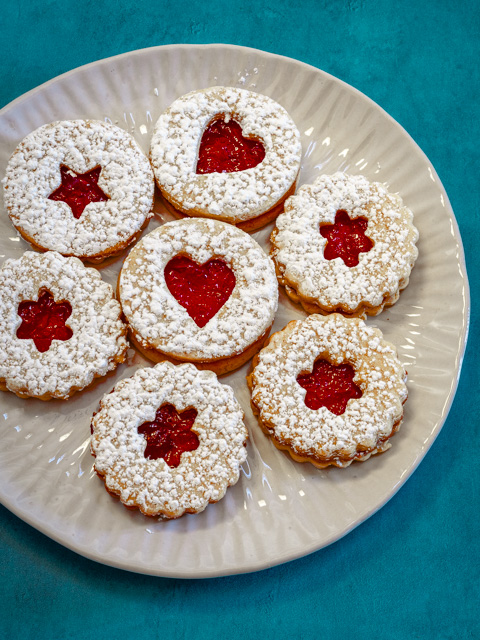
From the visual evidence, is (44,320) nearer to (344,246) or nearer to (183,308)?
(183,308)

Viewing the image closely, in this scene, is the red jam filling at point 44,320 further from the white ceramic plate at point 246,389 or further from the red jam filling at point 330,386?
the red jam filling at point 330,386

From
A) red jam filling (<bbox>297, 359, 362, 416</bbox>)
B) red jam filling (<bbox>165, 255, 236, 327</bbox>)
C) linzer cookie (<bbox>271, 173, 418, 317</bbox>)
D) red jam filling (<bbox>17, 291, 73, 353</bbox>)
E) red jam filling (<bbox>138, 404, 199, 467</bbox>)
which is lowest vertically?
red jam filling (<bbox>138, 404, 199, 467</bbox>)

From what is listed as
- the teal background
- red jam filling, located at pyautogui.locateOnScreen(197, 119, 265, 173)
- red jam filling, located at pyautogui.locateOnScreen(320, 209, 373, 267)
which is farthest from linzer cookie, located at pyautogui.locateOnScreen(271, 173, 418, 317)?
the teal background

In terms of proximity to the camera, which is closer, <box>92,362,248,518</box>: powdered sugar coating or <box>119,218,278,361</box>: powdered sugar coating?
Answer: <box>92,362,248,518</box>: powdered sugar coating

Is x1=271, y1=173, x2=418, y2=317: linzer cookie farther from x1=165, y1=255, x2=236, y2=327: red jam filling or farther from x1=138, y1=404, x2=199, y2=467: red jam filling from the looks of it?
x1=138, y1=404, x2=199, y2=467: red jam filling

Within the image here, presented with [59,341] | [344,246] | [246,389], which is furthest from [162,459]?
[344,246]

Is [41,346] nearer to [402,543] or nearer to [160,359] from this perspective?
[160,359]

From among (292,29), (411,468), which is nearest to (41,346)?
(411,468)
